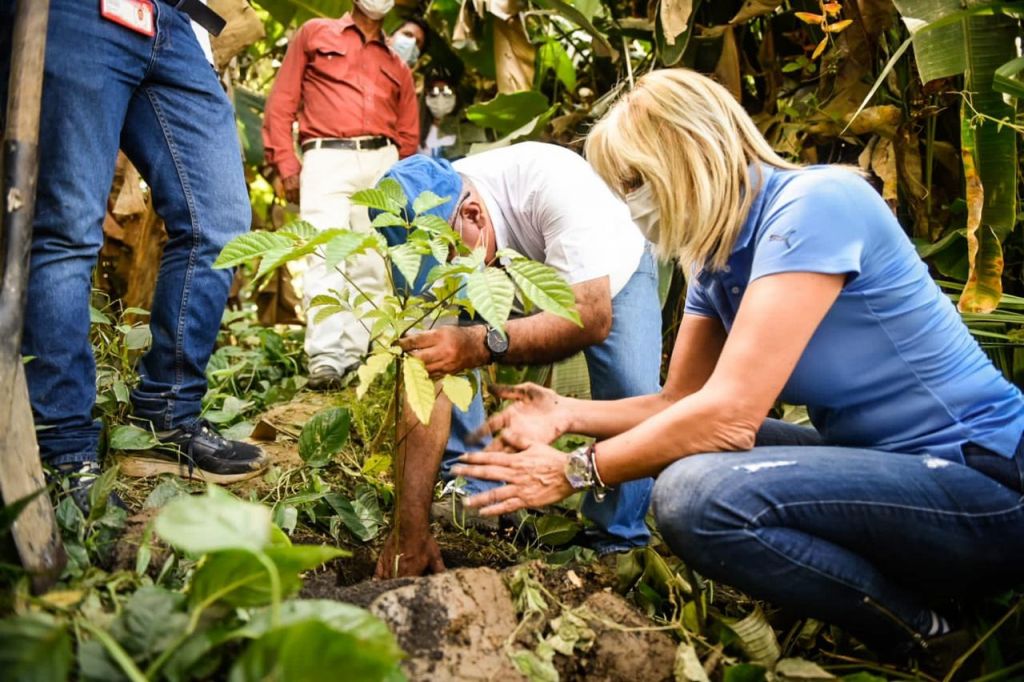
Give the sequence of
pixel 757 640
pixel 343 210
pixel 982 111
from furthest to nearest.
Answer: pixel 343 210
pixel 982 111
pixel 757 640

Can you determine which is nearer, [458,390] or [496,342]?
[458,390]

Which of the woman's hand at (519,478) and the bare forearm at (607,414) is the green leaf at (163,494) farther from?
the bare forearm at (607,414)

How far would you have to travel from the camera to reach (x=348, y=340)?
3779mm

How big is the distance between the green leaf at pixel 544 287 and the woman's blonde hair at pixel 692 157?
28 centimetres

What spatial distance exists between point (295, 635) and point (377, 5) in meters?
3.45

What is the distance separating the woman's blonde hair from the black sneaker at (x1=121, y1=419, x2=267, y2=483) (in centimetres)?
121

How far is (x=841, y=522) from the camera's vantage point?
1589mm

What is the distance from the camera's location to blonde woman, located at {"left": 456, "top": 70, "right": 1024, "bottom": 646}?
5.14 ft

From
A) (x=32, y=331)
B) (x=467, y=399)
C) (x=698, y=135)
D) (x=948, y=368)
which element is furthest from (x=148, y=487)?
(x=948, y=368)

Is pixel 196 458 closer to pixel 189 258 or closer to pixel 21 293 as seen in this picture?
pixel 189 258

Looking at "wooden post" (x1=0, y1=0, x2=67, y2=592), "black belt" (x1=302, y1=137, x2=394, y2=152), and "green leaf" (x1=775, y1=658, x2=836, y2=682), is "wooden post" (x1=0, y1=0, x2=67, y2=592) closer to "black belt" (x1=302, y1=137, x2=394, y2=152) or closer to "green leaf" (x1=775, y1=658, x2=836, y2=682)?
"green leaf" (x1=775, y1=658, x2=836, y2=682)

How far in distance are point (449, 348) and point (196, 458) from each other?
799mm

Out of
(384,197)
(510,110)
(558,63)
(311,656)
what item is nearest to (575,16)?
(510,110)

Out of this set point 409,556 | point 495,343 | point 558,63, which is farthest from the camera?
point 558,63
